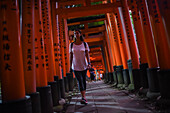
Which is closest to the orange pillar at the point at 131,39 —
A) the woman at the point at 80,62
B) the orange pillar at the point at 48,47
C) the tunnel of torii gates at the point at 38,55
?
the tunnel of torii gates at the point at 38,55

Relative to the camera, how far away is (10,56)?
190 centimetres

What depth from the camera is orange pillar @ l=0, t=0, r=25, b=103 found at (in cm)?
185

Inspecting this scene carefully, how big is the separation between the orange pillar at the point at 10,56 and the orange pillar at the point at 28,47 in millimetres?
568

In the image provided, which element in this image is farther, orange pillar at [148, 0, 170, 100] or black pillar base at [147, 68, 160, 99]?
black pillar base at [147, 68, 160, 99]

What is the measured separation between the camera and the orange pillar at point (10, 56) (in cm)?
185

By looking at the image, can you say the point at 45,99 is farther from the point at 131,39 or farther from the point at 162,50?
the point at 131,39

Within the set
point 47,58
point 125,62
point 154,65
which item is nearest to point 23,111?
point 47,58

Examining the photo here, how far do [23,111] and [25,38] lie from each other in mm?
1360

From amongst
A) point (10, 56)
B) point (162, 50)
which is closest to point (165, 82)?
point (162, 50)

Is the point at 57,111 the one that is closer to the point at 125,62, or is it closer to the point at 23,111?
the point at 23,111

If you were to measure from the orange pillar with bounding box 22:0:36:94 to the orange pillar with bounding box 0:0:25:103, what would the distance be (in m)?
0.57

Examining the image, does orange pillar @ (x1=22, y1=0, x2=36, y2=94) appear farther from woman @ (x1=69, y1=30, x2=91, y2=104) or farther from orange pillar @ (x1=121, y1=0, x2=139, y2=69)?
orange pillar @ (x1=121, y1=0, x2=139, y2=69)

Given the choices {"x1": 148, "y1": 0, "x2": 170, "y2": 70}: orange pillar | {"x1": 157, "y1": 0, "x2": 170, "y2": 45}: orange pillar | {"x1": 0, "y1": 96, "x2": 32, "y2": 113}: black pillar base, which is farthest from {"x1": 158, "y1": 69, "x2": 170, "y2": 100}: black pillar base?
{"x1": 0, "y1": 96, "x2": 32, "y2": 113}: black pillar base

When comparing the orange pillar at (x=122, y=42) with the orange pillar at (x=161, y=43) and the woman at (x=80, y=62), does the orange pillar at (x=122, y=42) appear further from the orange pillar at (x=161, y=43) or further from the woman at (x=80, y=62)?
the orange pillar at (x=161, y=43)
